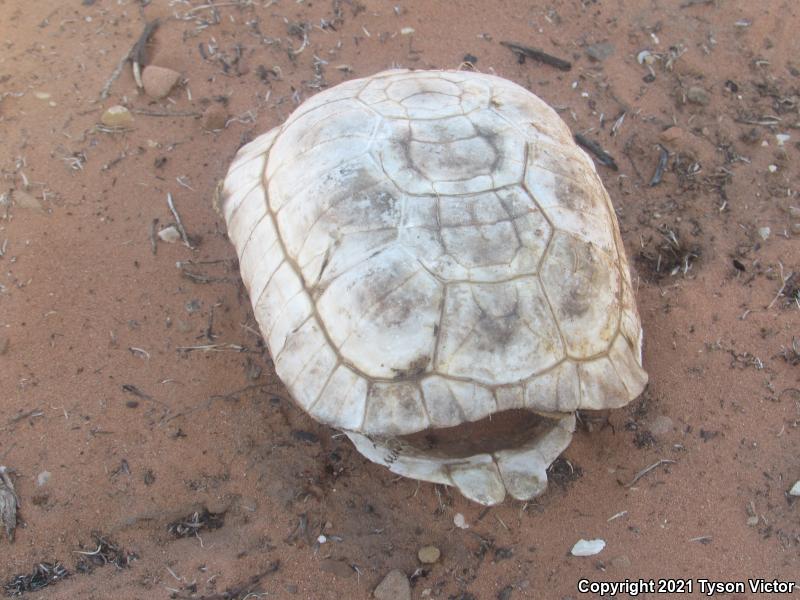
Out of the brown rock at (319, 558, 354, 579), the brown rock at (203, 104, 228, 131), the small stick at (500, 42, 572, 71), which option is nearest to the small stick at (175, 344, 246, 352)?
the brown rock at (319, 558, 354, 579)

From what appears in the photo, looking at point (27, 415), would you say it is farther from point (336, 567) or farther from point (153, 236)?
point (336, 567)

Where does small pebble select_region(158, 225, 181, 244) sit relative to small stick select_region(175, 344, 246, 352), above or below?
above

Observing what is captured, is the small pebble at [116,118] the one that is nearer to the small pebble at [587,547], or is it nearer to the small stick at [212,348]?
the small stick at [212,348]

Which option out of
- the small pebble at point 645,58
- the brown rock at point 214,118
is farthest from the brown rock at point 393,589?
the small pebble at point 645,58

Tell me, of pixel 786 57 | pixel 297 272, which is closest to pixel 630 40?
pixel 786 57

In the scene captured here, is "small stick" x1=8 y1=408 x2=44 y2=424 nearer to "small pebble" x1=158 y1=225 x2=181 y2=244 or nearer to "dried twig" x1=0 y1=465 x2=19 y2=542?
"dried twig" x1=0 y1=465 x2=19 y2=542

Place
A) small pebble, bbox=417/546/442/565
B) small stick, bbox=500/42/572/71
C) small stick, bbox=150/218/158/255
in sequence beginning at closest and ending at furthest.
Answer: small pebble, bbox=417/546/442/565 → small stick, bbox=150/218/158/255 → small stick, bbox=500/42/572/71

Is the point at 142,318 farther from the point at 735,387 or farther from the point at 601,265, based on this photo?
the point at 735,387

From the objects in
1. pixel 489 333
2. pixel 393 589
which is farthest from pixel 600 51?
pixel 393 589
